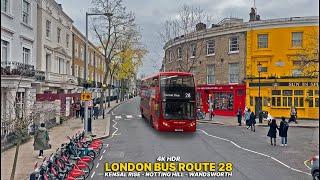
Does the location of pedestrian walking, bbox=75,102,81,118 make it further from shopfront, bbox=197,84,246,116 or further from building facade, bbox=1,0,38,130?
shopfront, bbox=197,84,246,116

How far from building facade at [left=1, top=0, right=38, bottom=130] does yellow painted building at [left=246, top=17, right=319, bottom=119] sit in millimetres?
21765

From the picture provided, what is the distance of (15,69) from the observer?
17938 mm

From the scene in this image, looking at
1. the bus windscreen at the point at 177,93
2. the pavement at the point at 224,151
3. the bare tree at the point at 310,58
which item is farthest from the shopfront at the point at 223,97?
the bus windscreen at the point at 177,93

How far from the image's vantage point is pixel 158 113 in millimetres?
20750

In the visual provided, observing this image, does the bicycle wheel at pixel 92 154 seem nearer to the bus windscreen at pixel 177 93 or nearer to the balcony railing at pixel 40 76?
the bus windscreen at pixel 177 93

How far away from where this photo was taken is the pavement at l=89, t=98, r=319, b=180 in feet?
38.5

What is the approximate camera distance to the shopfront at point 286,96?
108 ft

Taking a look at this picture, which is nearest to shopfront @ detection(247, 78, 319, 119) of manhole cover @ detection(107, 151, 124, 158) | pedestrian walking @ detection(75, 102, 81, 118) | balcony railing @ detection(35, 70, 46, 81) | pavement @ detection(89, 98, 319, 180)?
pavement @ detection(89, 98, 319, 180)

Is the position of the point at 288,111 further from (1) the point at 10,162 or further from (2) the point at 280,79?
(1) the point at 10,162

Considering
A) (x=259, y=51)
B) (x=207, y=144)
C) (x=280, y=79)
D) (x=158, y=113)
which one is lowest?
(x=207, y=144)

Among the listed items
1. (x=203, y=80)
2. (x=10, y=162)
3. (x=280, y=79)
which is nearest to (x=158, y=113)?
(x=10, y=162)

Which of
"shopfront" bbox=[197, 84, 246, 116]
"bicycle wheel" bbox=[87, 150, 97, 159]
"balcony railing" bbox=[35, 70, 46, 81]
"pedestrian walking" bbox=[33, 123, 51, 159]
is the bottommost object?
"bicycle wheel" bbox=[87, 150, 97, 159]

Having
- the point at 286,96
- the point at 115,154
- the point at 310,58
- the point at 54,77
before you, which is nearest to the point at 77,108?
the point at 54,77

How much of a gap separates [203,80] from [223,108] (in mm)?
4256
